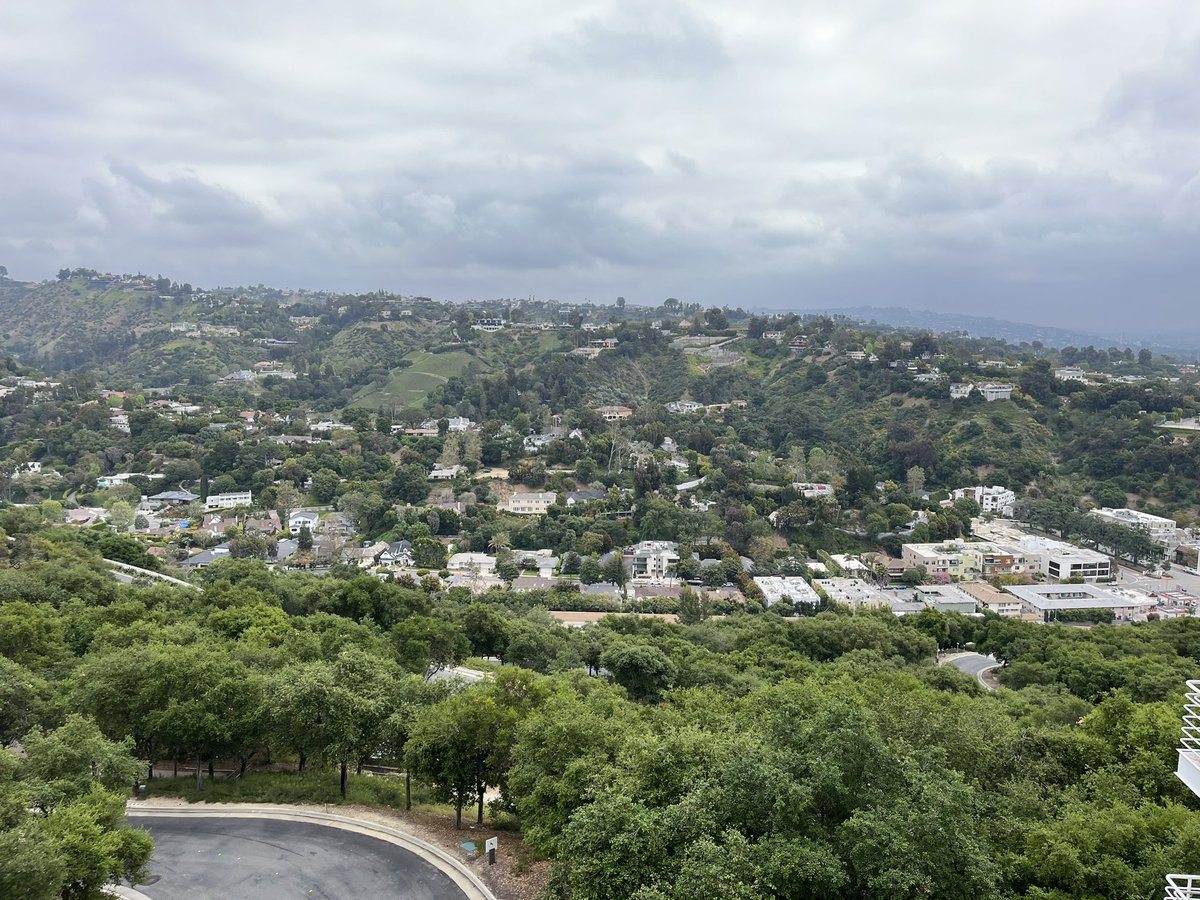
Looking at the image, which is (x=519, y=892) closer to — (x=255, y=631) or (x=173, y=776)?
(x=173, y=776)

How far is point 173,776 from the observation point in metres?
15.2

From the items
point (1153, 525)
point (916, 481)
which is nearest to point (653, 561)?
point (916, 481)

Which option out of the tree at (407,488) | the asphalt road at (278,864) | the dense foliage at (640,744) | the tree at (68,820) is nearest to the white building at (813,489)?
the tree at (407,488)

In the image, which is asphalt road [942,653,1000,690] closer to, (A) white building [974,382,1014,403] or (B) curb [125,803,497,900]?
(B) curb [125,803,497,900]

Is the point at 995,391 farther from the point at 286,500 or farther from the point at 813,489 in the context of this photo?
the point at 286,500

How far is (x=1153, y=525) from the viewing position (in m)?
53.0

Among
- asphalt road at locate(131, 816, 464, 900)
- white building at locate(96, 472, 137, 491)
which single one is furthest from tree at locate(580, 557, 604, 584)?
white building at locate(96, 472, 137, 491)

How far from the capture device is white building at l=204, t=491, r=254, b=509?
178 feet

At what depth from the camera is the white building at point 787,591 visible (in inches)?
1599

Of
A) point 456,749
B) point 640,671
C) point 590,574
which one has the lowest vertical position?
point 590,574

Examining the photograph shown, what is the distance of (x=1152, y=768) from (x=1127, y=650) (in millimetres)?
19983

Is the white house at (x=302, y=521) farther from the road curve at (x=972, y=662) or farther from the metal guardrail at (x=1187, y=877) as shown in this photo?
the metal guardrail at (x=1187, y=877)

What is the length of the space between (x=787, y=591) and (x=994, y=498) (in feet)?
97.5

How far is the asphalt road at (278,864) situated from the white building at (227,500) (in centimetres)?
4519
